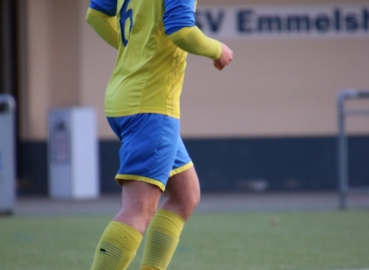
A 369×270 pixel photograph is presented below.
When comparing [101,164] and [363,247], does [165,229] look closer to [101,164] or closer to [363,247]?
[363,247]

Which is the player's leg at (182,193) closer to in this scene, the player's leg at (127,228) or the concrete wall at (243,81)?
the player's leg at (127,228)

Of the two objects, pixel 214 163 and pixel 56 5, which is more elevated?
pixel 56 5

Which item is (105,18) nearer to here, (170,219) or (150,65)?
(150,65)

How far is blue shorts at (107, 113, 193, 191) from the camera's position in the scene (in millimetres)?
3465

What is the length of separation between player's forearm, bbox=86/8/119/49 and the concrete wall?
7.42 metres

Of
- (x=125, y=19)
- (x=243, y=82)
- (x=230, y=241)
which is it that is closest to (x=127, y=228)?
(x=125, y=19)

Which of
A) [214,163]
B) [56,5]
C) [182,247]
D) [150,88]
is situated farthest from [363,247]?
[56,5]

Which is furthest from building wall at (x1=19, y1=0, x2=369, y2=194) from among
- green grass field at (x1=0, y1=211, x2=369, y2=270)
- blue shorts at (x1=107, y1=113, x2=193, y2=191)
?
blue shorts at (x1=107, y1=113, x2=193, y2=191)

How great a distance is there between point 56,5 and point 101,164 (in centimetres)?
234

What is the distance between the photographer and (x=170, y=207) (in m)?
3.90

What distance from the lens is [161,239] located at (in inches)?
150

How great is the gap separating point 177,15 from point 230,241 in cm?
356

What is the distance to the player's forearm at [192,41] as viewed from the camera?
3383 millimetres

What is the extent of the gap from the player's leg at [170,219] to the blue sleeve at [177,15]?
0.75 m
